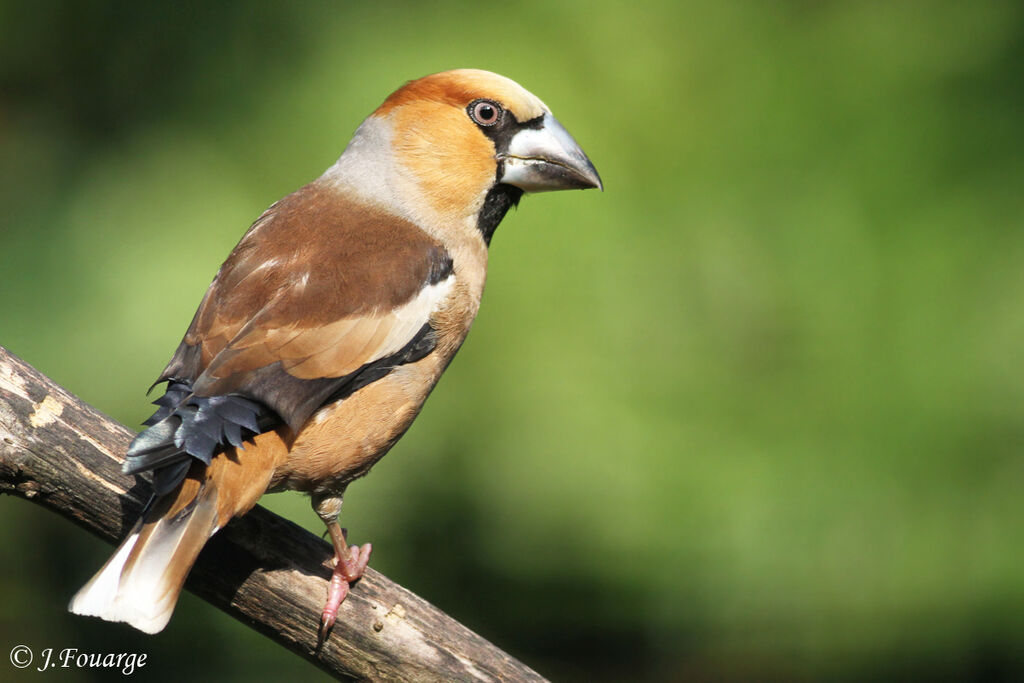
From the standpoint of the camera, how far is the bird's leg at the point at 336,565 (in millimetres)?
2236

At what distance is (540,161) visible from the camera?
8.38ft

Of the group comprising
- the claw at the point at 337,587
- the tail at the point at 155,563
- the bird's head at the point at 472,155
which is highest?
the bird's head at the point at 472,155

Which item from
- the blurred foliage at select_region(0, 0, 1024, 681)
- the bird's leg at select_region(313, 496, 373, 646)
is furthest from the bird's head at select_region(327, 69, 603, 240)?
the blurred foliage at select_region(0, 0, 1024, 681)

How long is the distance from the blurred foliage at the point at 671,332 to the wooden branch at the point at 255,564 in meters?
1.13

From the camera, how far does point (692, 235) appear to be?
12.8 feet

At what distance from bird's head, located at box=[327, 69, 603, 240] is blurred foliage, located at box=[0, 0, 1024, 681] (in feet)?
3.90

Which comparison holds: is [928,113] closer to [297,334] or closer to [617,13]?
[617,13]

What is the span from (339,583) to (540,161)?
1.01 meters

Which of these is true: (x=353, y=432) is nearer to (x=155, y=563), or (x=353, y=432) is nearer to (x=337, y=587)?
(x=337, y=587)

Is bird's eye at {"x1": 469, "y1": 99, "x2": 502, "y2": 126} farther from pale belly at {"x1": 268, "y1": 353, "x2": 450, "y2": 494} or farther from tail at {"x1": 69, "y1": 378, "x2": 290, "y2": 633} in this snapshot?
tail at {"x1": 69, "y1": 378, "x2": 290, "y2": 633}

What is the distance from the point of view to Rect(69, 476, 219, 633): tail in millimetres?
1901

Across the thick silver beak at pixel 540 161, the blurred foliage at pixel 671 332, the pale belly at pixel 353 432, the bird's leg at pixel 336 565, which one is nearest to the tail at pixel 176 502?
the pale belly at pixel 353 432

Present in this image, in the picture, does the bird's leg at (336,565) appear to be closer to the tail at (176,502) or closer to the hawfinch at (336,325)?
the hawfinch at (336,325)

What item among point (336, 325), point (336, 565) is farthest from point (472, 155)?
point (336, 565)
